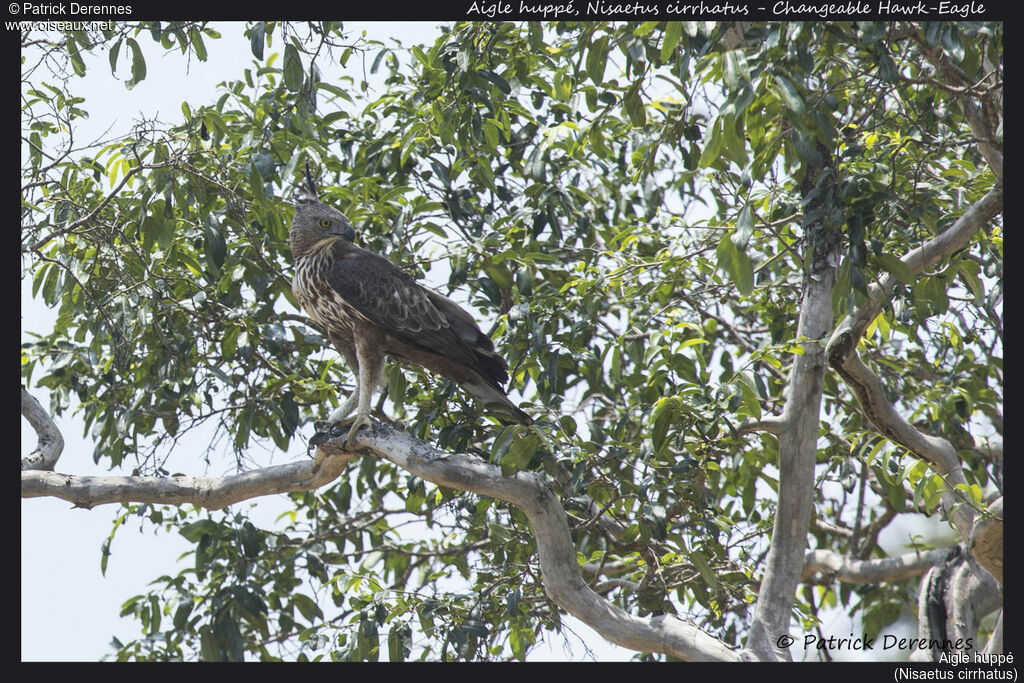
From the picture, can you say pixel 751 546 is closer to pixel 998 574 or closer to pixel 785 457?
pixel 785 457

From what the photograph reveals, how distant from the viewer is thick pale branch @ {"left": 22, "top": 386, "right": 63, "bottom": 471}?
4422 millimetres

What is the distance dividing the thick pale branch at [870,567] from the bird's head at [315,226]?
323cm

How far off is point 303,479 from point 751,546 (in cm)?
261

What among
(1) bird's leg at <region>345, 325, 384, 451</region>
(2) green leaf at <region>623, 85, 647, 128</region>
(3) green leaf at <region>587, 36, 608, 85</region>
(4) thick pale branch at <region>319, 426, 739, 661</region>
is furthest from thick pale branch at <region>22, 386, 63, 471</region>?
(2) green leaf at <region>623, 85, 647, 128</region>

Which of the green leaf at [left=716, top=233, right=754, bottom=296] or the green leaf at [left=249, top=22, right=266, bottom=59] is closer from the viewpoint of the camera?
the green leaf at [left=716, top=233, right=754, bottom=296]

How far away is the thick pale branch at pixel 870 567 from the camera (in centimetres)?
596

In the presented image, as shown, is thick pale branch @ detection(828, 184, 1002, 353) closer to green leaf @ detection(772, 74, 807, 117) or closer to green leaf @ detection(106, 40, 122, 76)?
green leaf @ detection(772, 74, 807, 117)

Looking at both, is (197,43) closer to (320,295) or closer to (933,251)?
(320,295)

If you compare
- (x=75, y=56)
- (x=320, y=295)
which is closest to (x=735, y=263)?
(x=320, y=295)

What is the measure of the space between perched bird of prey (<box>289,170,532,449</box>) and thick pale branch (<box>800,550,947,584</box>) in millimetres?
2442

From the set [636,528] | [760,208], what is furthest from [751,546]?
[760,208]

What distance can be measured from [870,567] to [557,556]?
2.61 m

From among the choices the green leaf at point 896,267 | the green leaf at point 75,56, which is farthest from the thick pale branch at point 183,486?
the green leaf at point 896,267

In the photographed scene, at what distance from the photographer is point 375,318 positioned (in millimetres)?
4895
